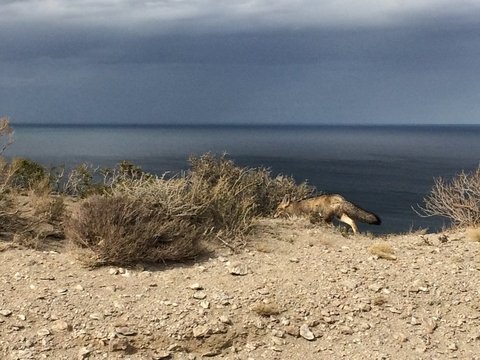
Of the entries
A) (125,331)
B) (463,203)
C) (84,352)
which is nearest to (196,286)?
(125,331)

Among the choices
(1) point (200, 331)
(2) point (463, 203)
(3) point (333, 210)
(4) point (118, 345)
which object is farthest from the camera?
(2) point (463, 203)

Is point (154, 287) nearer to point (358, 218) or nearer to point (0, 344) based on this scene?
point (0, 344)

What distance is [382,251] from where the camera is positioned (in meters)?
9.39

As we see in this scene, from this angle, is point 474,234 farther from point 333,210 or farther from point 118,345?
point 118,345

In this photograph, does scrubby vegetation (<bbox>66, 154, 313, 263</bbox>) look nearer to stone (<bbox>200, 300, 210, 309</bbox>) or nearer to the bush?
stone (<bbox>200, 300, 210, 309</bbox>)

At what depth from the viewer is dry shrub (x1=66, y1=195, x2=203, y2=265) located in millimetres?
8102

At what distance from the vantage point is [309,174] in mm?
66312

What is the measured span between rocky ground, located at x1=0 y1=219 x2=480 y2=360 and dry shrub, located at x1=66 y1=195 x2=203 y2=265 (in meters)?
0.24

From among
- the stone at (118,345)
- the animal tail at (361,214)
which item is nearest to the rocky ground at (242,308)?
the stone at (118,345)

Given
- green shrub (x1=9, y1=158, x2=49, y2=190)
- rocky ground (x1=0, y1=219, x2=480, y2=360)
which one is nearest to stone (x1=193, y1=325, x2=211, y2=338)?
rocky ground (x1=0, y1=219, x2=480, y2=360)

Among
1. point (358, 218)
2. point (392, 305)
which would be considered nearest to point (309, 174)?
point (358, 218)

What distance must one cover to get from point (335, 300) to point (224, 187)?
13.4ft

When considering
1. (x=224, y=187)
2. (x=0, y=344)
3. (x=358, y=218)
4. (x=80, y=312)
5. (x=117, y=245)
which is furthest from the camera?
(x=358, y=218)

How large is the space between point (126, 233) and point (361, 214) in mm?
5971
